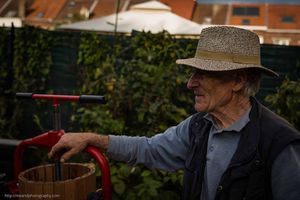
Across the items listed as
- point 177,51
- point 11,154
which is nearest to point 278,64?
point 177,51

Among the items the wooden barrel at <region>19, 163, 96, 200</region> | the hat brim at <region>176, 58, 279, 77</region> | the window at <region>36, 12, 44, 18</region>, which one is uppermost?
the window at <region>36, 12, 44, 18</region>

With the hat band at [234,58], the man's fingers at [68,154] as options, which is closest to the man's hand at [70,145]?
the man's fingers at [68,154]

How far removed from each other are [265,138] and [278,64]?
2.96 m

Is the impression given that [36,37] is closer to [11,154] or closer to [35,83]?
[35,83]

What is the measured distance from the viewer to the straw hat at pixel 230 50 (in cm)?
200

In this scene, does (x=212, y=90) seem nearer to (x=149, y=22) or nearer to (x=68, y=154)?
(x=68, y=154)

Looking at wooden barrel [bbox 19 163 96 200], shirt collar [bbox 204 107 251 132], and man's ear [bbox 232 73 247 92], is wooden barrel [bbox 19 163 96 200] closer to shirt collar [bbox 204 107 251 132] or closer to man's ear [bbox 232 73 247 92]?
shirt collar [bbox 204 107 251 132]

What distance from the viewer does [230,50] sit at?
202 cm

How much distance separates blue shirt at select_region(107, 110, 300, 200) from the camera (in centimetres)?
178

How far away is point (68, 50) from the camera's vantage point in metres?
5.87

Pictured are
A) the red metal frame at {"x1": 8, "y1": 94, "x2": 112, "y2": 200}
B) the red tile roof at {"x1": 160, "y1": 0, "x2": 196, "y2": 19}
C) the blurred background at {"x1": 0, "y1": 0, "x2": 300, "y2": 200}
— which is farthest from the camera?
the red tile roof at {"x1": 160, "y1": 0, "x2": 196, "y2": 19}

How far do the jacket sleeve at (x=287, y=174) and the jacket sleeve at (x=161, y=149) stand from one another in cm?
64

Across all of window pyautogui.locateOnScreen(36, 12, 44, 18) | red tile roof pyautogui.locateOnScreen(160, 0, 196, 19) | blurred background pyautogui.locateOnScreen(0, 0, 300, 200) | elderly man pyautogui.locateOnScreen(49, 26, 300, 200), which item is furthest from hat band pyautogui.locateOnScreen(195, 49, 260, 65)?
window pyautogui.locateOnScreen(36, 12, 44, 18)

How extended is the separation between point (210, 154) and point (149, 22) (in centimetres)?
543
